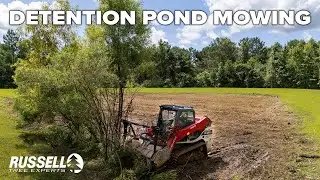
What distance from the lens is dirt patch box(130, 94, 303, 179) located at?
18234 millimetres

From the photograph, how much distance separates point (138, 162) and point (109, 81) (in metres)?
4.16

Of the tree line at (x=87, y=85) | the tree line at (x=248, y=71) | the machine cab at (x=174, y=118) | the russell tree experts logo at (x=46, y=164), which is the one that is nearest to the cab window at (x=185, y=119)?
the machine cab at (x=174, y=118)

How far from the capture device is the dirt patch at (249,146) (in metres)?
18.2

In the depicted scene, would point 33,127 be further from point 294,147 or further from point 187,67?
point 187,67

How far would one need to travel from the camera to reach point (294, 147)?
21984mm

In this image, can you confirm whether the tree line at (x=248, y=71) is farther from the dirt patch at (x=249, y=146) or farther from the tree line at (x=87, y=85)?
the tree line at (x=87, y=85)

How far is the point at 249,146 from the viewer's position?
74.4 feet

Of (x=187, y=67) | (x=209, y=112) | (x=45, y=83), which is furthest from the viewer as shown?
(x=187, y=67)

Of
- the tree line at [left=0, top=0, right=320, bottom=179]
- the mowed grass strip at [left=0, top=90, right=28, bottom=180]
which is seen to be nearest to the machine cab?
the tree line at [left=0, top=0, right=320, bottom=179]

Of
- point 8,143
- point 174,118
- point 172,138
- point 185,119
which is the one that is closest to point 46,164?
point 8,143

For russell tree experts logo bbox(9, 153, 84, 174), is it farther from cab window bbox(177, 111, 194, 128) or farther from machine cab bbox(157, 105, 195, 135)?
cab window bbox(177, 111, 194, 128)

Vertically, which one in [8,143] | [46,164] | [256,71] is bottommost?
[46,164]

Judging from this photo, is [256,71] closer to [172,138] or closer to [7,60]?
[7,60]

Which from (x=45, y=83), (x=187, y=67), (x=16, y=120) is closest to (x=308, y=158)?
(x=45, y=83)
